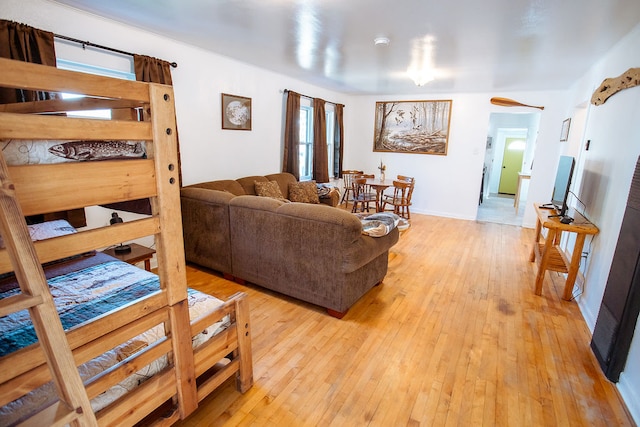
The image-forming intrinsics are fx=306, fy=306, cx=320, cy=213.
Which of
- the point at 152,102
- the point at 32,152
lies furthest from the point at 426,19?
the point at 32,152

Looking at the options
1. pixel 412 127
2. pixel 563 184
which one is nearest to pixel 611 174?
pixel 563 184

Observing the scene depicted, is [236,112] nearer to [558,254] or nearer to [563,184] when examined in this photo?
[563,184]

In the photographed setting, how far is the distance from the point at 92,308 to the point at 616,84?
4.11 meters

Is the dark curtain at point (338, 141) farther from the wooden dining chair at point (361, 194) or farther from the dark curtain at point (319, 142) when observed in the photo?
the wooden dining chair at point (361, 194)

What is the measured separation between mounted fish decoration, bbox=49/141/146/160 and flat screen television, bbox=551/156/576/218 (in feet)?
11.6

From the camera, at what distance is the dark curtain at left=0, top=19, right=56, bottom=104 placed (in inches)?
83.3

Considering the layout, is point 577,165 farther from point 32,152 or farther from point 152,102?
point 32,152

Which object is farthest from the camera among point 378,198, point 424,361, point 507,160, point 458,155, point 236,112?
point 507,160

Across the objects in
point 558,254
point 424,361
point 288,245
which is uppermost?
point 288,245

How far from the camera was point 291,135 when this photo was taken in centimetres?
499

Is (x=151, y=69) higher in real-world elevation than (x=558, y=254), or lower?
higher

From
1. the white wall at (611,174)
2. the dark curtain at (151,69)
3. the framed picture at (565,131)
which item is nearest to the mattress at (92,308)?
the dark curtain at (151,69)

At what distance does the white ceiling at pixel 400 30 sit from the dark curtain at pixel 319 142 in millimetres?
1380

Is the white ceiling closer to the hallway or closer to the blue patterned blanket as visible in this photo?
the blue patterned blanket
